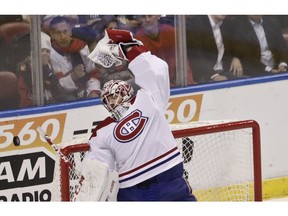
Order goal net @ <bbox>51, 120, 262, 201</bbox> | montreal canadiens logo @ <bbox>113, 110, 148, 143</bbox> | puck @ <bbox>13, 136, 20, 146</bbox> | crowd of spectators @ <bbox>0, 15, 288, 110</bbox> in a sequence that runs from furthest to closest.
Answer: crowd of spectators @ <bbox>0, 15, 288, 110</bbox>
puck @ <bbox>13, 136, 20, 146</bbox>
goal net @ <bbox>51, 120, 262, 201</bbox>
montreal canadiens logo @ <bbox>113, 110, 148, 143</bbox>

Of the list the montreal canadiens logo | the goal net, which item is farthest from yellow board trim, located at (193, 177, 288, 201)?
the montreal canadiens logo

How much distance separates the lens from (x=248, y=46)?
6.67 metres

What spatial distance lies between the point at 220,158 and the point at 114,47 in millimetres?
1352

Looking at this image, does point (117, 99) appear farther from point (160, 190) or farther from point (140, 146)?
point (160, 190)

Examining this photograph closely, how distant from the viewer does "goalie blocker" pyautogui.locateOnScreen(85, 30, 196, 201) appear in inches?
165

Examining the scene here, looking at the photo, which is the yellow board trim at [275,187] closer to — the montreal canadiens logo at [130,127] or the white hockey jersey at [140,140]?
the white hockey jersey at [140,140]

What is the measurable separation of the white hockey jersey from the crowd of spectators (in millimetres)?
1856

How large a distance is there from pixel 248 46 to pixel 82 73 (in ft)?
3.28

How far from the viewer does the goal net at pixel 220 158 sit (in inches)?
196

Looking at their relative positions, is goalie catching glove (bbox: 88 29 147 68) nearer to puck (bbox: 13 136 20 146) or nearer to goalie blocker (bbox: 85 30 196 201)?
goalie blocker (bbox: 85 30 196 201)

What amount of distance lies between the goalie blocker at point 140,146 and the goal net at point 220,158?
1.45 ft

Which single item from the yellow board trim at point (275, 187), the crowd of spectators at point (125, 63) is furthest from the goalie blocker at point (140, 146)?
the yellow board trim at point (275, 187)

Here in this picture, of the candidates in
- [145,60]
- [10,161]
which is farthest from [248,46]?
[145,60]
